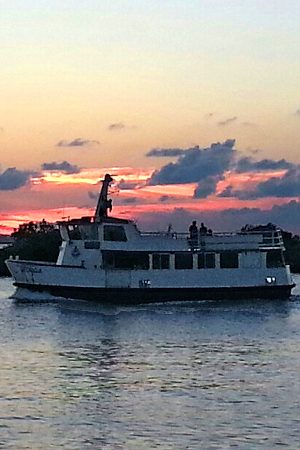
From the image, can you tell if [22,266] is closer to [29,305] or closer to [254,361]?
[29,305]

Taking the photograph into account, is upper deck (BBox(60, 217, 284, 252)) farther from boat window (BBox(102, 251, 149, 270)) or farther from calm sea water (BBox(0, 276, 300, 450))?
calm sea water (BBox(0, 276, 300, 450))

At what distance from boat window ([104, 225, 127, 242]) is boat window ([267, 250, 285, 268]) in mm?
7801

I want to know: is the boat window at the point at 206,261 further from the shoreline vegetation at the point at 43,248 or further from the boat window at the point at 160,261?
the shoreline vegetation at the point at 43,248

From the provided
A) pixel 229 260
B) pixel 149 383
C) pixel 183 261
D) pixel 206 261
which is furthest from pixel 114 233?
pixel 149 383

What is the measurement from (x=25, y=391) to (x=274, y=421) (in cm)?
621

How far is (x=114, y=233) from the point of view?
53.4 meters

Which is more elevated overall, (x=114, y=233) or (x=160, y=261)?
(x=114, y=233)

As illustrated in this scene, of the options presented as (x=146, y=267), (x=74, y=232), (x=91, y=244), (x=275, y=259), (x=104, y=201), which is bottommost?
(x=146, y=267)

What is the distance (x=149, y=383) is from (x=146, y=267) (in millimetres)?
27322

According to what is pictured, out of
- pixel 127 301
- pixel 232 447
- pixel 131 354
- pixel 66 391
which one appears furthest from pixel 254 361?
pixel 127 301

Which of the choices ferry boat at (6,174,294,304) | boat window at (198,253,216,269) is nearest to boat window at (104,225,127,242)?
ferry boat at (6,174,294,304)

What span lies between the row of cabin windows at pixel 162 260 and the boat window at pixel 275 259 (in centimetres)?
198

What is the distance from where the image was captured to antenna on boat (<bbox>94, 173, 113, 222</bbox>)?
180 feet

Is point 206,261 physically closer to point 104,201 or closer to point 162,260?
point 162,260
